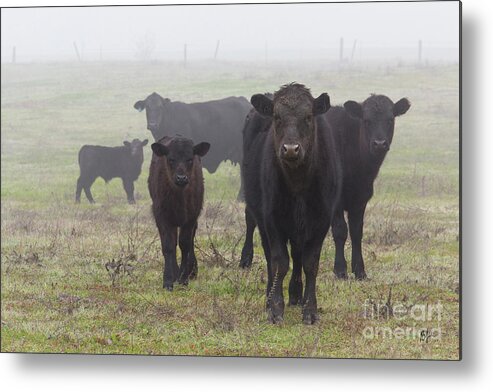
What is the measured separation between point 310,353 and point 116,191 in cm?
226

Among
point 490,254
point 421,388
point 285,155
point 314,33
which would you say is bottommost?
point 421,388

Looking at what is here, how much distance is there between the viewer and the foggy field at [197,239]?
31.6ft

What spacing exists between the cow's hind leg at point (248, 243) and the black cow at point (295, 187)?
431 millimetres

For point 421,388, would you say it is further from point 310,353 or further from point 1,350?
point 1,350

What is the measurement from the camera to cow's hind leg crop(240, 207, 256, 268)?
10.4 m

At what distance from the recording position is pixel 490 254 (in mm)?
9414

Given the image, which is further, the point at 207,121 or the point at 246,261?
the point at 207,121

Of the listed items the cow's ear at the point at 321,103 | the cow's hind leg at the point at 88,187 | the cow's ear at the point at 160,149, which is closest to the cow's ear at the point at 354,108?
the cow's ear at the point at 321,103

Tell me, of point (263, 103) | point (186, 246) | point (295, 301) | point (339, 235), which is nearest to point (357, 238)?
point (339, 235)

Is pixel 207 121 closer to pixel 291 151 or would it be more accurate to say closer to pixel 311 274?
pixel 311 274

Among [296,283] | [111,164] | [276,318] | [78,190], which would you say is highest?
[111,164]

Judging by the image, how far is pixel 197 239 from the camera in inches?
420

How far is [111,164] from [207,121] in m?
1.16

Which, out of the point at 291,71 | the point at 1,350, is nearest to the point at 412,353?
the point at 291,71
